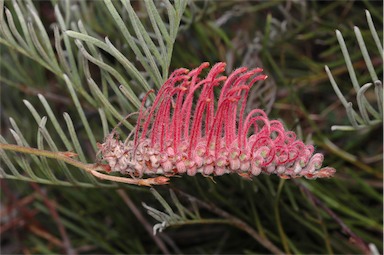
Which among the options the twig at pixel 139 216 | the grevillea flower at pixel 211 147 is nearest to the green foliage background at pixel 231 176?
the twig at pixel 139 216

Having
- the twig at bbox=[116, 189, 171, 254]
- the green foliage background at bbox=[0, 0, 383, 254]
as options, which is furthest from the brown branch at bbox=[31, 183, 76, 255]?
the twig at bbox=[116, 189, 171, 254]

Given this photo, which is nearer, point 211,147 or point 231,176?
point 211,147

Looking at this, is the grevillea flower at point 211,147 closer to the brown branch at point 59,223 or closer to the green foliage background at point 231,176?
the green foliage background at point 231,176

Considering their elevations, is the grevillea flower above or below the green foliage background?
above

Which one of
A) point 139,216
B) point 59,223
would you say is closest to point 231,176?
point 139,216

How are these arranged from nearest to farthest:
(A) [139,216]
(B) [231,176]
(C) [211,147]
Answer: (C) [211,147] → (B) [231,176] → (A) [139,216]

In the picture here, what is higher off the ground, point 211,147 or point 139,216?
point 211,147

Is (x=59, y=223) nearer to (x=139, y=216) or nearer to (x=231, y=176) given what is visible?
(x=139, y=216)

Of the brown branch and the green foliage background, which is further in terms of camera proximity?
the brown branch

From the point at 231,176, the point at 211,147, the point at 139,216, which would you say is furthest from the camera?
the point at 139,216

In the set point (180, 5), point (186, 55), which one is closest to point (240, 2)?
point (186, 55)

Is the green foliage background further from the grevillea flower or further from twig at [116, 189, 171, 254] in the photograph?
the grevillea flower
